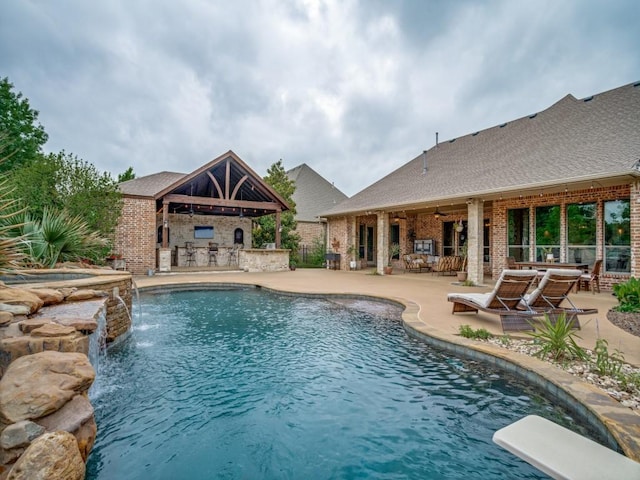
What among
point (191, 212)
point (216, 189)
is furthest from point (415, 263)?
point (191, 212)

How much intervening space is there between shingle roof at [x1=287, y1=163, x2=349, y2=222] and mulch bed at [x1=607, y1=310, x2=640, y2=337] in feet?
56.0

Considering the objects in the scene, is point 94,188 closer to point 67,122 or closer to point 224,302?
point 224,302

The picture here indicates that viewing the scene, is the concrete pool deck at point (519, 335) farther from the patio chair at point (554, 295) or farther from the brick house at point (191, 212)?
the brick house at point (191, 212)

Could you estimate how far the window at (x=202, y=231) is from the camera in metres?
18.4

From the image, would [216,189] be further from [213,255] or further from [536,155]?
[536,155]

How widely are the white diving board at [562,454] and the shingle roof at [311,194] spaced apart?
20.0 meters

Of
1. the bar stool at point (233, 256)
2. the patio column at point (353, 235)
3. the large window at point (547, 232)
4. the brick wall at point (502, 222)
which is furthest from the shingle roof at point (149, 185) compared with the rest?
the large window at point (547, 232)

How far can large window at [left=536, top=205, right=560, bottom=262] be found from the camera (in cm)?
1003

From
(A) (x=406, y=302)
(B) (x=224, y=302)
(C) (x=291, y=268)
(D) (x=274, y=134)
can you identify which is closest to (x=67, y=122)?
(D) (x=274, y=134)

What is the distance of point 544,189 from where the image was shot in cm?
908

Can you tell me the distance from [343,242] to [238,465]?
46.3 ft

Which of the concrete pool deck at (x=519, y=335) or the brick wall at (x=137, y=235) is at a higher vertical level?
the brick wall at (x=137, y=235)

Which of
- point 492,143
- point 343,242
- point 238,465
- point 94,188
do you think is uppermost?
point 492,143

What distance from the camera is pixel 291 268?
16016 millimetres
